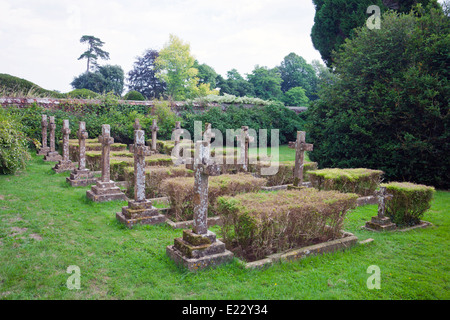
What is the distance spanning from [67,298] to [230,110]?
2079 centimetres

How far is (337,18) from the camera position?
21.0m

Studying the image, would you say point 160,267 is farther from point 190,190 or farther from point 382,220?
point 382,220

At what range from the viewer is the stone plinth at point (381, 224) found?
21.9 ft

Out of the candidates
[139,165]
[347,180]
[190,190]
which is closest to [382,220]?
[347,180]

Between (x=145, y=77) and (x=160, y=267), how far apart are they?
158 feet

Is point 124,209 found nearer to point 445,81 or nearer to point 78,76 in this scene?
point 445,81

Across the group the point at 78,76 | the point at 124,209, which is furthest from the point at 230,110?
the point at 78,76

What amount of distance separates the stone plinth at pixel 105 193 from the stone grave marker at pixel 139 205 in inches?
58.3

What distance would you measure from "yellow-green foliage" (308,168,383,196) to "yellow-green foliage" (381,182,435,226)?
157 centimetres

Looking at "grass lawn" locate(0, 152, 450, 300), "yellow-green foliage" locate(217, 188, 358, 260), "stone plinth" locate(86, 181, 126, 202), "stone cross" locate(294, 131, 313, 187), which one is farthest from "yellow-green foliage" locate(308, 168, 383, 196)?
"stone plinth" locate(86, 181, 126, 202)

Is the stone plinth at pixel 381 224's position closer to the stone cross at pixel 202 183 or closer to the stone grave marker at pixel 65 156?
the stone cross at pixel 202 183

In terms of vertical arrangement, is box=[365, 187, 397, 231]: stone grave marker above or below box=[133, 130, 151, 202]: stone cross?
below

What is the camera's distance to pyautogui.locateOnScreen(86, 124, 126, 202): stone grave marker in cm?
805

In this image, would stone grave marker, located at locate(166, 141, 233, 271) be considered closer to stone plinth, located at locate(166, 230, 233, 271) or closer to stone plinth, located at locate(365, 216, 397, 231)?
stone plinth, located at locate(166, 230, 233, 271)
